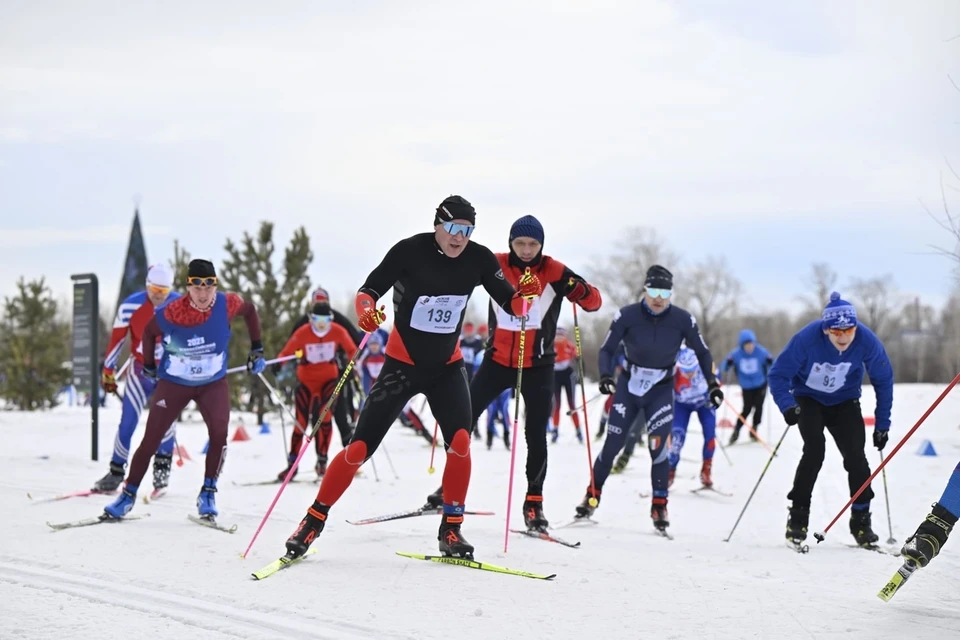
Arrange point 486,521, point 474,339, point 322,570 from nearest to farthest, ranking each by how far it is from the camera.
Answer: point 322,570
point 486,521
point 474,339

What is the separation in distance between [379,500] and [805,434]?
13.2 ft

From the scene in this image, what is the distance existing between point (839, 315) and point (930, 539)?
2381 millimetres

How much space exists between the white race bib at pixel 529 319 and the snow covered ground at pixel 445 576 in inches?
62.3

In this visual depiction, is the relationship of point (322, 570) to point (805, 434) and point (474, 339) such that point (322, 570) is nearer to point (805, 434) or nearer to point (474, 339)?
point (805, 434)

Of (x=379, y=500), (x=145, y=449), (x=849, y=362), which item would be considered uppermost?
(x=849, y=362)

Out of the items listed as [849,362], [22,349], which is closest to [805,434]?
[849,362]

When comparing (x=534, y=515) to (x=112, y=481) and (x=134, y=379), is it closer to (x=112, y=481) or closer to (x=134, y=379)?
(x=112, y=481)

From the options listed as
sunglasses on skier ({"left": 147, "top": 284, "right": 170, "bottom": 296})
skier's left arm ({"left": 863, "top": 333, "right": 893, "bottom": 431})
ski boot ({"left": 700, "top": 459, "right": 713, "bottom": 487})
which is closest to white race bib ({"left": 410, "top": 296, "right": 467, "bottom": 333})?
skier's left arm ({"left": 863, "top": 333, "right": 893, "bottom": 431})

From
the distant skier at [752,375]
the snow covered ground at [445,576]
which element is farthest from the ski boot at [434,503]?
the distant skier at [752,375]

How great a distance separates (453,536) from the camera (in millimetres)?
5602

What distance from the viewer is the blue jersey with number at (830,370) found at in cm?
680

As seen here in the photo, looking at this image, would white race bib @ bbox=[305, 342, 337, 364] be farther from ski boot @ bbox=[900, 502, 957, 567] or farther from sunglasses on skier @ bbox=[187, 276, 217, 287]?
ski boot @ bbox=[900, 502, 957, 567]

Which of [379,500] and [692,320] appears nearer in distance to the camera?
[692,320]

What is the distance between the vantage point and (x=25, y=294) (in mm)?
22859
